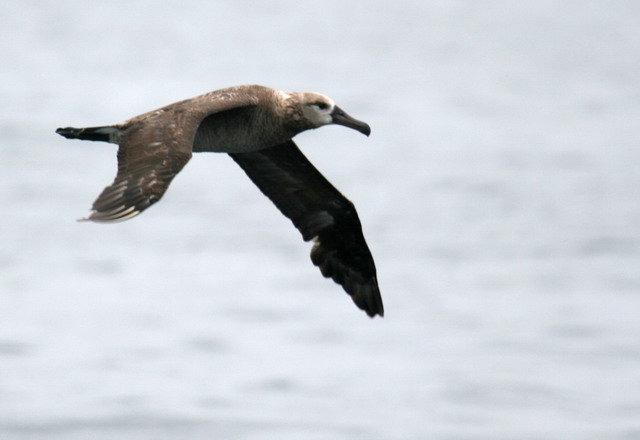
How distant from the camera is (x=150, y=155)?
38.6 feet

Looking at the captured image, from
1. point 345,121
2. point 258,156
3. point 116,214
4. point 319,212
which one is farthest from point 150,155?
point 319,212

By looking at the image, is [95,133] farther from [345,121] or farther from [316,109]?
[345,121]

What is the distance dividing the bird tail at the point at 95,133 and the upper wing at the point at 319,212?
7.16ft

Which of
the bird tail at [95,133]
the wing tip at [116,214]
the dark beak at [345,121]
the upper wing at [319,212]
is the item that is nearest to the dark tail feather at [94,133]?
the bird tail at [95,133]

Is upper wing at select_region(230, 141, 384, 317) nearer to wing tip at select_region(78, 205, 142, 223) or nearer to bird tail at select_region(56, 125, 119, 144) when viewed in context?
bird tail at select_region(56, 125, 119, 144)

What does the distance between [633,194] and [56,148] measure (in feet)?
41.5

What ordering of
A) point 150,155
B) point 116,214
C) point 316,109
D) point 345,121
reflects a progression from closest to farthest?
1. point 116,214
2. point 150,155
3. point 316,109
4. point 345,121

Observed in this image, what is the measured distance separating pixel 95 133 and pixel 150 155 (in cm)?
100

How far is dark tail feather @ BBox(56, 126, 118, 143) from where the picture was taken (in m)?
12.4

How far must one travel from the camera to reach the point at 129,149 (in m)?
11.9

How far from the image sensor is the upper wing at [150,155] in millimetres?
11359

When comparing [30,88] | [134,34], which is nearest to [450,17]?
[134,34]

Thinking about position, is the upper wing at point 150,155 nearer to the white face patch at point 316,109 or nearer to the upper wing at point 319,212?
the white face patch at point 316,109

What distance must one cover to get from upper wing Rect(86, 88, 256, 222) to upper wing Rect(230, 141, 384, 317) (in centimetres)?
192
